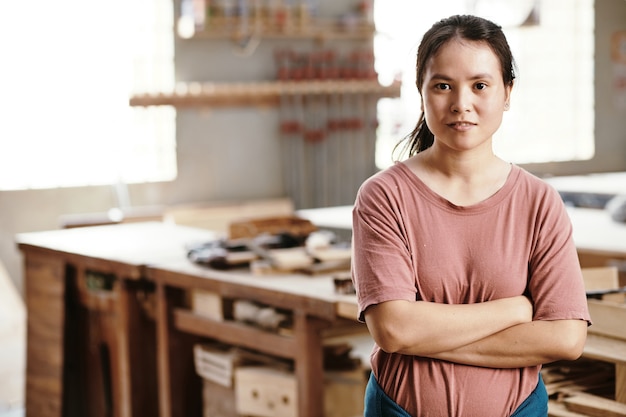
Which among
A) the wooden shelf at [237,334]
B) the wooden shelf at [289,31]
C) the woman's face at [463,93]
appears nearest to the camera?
the woman's face at [463,93]

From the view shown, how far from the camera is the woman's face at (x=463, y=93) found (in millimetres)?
1550

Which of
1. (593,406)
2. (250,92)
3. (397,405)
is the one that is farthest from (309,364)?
(250,92)

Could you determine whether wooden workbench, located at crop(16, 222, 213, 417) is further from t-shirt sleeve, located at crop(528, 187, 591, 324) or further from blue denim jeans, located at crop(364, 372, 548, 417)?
t-shirt sleeve, located at crop(528, 187, 591, 324)

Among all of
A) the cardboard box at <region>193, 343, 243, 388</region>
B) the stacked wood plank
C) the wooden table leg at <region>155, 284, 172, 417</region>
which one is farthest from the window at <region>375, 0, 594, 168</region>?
the stacked wood plank

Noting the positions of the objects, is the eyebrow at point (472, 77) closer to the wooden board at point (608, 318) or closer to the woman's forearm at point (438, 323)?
the woman's forearm at point (438, 323)

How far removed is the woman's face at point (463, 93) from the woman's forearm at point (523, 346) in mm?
341

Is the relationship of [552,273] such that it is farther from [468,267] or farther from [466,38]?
[466,38]

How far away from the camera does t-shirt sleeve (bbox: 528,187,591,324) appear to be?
1.59 metres

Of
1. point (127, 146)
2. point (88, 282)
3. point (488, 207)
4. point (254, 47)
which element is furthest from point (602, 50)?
point (488, 207)

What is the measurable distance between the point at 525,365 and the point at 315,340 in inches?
53.5

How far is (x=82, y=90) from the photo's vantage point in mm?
6664

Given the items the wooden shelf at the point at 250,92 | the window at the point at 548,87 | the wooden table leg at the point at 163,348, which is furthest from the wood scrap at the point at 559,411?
the window at the point at 548,87

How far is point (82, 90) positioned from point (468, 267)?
5519 mm

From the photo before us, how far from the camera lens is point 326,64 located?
24.6ft
